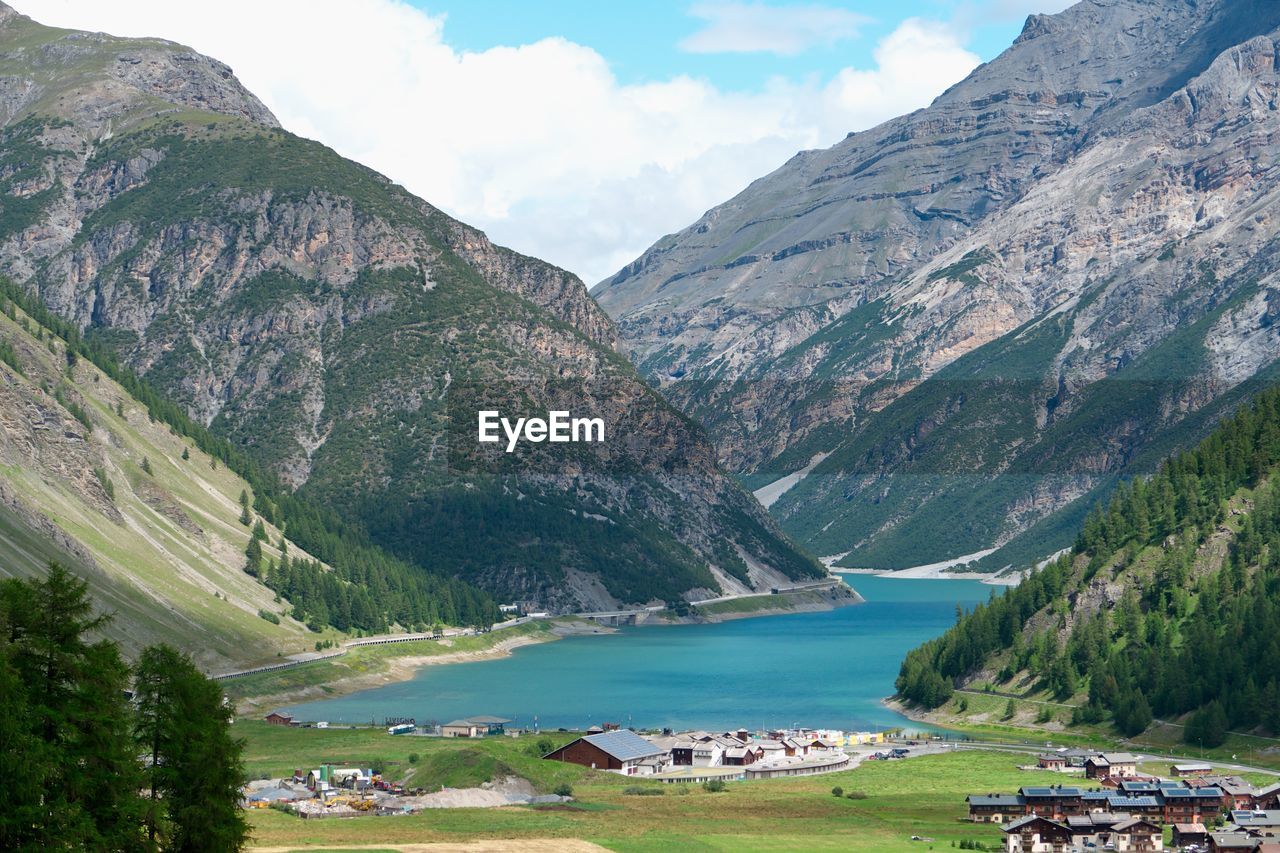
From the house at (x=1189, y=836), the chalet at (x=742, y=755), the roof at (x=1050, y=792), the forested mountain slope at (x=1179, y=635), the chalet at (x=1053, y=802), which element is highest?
the forested mountain slope at (x=1179, y=635)

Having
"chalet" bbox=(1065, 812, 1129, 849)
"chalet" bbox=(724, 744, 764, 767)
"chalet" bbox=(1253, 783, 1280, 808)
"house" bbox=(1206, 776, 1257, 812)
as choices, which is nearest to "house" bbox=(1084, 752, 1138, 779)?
"house" bbox=(1206, 776, 1257, 812)

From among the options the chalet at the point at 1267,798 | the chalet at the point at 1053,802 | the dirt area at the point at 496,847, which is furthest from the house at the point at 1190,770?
the dirt area at the point at 496,847

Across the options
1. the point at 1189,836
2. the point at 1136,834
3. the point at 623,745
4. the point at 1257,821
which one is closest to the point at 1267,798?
the point at 1257,821

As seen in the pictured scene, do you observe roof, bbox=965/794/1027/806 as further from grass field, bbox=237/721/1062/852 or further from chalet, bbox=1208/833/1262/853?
chalet, bbox=1208/833/1262/853

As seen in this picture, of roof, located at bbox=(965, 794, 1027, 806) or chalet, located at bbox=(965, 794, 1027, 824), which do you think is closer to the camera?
chalet, located at bbox=(965, 794, 1027, 824)

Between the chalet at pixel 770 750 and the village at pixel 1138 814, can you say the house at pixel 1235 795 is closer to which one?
the village at pixel 1138 814

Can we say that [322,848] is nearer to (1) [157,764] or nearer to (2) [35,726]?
(1) [157,764]

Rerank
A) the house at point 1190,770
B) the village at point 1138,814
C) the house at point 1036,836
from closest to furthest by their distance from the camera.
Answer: the house at point 1036,836 → the village at point 1138,814 → the house at point 1190,770
